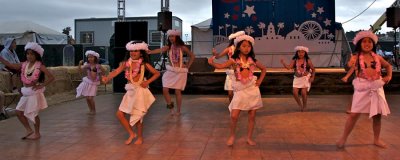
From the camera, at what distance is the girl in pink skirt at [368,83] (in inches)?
223

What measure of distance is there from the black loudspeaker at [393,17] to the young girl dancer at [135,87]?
12.7 metres

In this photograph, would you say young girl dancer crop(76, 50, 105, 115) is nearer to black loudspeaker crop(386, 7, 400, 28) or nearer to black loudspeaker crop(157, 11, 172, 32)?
black loudspeaker crop(157, 11, 172, 32)

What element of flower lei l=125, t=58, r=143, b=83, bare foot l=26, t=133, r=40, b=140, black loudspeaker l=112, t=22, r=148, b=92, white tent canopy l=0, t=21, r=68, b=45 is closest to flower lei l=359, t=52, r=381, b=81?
flower lei l=125, t=58, r=143, b=83

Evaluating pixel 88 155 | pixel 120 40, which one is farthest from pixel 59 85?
pixel 88 155

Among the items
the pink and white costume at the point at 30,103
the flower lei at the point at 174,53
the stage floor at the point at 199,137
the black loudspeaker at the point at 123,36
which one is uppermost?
the black loudspeaker at the point at 123,36

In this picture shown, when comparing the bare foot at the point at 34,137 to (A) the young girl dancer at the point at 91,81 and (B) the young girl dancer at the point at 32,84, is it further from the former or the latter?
(A) the young girl dancer at the point at 91,81

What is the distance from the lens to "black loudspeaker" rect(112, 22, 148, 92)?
14.5m

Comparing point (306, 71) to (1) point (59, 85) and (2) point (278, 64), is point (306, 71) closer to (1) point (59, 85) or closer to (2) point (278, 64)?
(1) point (59, 85)

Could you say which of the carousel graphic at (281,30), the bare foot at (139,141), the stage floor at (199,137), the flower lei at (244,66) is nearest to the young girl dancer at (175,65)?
the stage floor at (199,137)

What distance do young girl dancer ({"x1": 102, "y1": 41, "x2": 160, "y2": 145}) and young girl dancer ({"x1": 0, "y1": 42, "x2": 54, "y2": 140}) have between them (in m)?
1.14

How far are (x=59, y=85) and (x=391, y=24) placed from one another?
40.1 ft

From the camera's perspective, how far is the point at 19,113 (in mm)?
6520

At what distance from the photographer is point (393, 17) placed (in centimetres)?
1623

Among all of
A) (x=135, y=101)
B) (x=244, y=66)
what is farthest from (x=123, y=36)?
(x=244, y=66)
